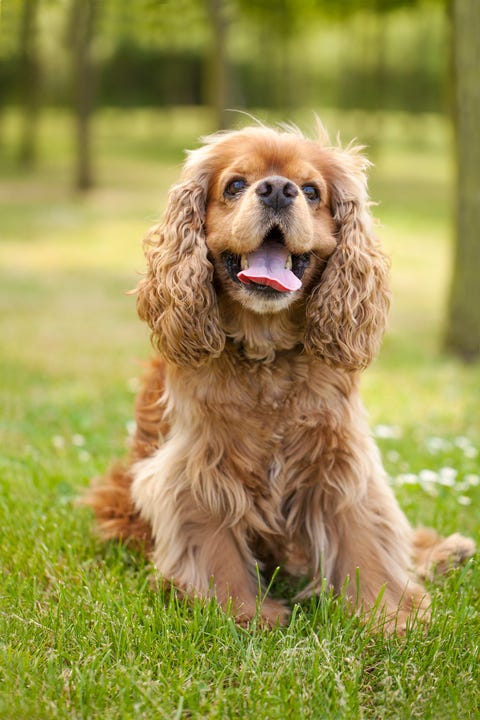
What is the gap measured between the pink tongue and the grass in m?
0.82

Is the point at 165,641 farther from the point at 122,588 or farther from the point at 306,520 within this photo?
the point at 306,520

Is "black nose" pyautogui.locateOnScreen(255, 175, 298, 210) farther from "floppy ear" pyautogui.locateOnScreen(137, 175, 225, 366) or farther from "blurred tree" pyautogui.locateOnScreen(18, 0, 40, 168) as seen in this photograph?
"blurred tree" pyautogui.locateOnScreen(18, 0, 40, 168)

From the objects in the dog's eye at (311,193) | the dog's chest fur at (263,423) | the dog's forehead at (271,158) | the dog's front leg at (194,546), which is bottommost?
the dog's front leg at (194,546)

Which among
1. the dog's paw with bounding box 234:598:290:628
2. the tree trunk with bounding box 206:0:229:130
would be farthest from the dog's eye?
the tree trunk with bounding box 206:0:229:130

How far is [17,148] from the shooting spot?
27.5 metres

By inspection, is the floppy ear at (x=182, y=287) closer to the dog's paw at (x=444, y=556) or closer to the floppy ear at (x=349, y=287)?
the floppy ear at (x=349, y=287)

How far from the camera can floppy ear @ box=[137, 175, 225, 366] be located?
3.19m

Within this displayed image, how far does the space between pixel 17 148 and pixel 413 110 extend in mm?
16061

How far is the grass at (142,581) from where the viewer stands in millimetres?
2543

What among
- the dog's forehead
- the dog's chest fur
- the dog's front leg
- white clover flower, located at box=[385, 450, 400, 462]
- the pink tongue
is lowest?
white clover flower, located at box=[385, 450, 400, 462]

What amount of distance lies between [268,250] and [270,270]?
0.09 meters

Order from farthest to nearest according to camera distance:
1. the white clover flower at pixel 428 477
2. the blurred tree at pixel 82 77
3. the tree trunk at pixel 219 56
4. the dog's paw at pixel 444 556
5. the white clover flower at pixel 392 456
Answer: the blurred tree at pixel 82 77
the tree trunk at pixel 219 56
the white clover flower at pixel 392 456
the white clover flower at pixel 428 477
the dog's paw at pixel 444 556

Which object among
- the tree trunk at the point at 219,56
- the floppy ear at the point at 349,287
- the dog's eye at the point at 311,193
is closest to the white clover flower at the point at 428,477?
the floppy ear at the point at 349,287

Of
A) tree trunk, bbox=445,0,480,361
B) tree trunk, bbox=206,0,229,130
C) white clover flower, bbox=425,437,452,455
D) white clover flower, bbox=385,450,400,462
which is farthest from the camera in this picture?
tree trunk, bbox=206,0,229,130
